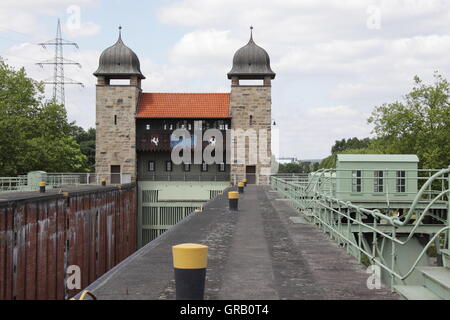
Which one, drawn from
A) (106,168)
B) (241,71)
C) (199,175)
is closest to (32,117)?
(106,168)

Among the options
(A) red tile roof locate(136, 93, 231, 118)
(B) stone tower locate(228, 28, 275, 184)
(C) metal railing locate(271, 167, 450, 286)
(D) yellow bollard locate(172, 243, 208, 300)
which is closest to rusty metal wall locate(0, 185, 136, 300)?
(C) metal railing locate(271, 167, 450, 286)

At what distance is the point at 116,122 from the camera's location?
5066cm

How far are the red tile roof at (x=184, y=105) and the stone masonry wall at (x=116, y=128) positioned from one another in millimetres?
1342

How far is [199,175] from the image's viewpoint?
50781 mm

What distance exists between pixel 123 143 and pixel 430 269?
45510mm

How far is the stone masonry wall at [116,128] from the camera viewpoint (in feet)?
165

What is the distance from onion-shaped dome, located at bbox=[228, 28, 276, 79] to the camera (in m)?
50.8

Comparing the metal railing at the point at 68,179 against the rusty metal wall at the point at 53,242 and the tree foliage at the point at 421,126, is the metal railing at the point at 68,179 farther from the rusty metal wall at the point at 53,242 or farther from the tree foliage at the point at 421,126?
the tree foliage at the point at 421,126

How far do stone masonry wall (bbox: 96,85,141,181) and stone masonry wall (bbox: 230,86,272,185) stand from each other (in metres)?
9.47

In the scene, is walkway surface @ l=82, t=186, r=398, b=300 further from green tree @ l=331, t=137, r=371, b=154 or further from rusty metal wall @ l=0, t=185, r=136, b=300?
green tree @ l=331, t=137, r=371, b=154

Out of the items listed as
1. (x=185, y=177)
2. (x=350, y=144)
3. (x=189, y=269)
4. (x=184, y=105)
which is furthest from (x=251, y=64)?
(x=350, y=144)

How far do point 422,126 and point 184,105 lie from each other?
22114 millimetres

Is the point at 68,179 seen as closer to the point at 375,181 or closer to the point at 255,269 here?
the point at 375,181
